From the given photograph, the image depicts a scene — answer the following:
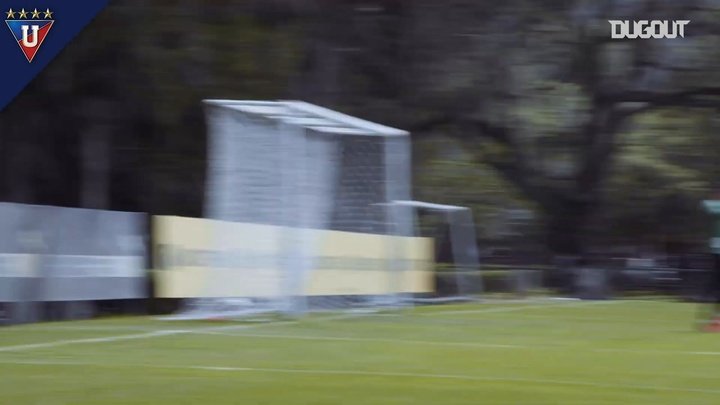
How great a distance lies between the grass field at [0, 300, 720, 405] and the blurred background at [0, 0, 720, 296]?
6244 millimetres

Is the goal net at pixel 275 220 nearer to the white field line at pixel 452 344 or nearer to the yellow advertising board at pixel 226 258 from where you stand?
the yellow advertising board at pixel 226 258

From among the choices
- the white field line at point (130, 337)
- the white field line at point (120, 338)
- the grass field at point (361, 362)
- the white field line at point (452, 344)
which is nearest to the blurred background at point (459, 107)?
the grass field at point (361, 362)

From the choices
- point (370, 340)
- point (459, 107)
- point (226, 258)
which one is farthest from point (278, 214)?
point (459, 107)

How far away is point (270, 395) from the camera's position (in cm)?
850

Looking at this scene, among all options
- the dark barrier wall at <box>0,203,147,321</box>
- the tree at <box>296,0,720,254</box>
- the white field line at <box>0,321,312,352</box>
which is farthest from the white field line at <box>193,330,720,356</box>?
the tree at <box>296,0,720,254</box>

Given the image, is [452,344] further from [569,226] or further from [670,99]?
[569,226]

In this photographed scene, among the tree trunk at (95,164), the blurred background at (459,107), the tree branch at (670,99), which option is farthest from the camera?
the tree branch at (670,99)

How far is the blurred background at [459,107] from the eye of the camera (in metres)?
21.5

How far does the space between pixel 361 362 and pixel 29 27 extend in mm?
10712

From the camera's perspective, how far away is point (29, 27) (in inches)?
769

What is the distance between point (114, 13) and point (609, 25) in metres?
10.3

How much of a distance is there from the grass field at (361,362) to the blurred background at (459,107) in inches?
246

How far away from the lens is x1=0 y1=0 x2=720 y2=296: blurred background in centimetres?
2152

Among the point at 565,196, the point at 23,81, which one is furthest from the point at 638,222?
the point at 23,81
